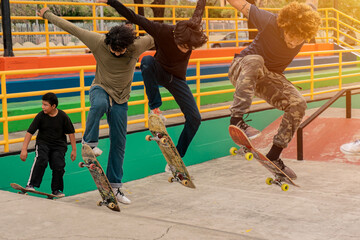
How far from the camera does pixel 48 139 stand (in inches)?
294

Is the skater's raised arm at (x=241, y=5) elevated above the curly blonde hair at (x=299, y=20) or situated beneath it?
elevated above

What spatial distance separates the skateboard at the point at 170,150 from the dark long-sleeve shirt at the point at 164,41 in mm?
693

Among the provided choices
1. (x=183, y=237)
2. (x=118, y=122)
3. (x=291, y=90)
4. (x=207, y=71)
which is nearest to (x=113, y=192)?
(x=118, y=122)

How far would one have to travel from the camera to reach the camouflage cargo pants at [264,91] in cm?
659

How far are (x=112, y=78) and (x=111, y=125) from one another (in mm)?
614

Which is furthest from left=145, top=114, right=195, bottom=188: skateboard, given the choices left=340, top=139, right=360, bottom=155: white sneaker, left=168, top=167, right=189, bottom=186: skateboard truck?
left=340, top=139, right=360, bottom=155: white sneaker

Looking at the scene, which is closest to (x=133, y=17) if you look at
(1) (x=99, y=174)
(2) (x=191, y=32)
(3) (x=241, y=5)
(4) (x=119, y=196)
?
(2) (x=191, y=32)

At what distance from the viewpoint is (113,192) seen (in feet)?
22.3

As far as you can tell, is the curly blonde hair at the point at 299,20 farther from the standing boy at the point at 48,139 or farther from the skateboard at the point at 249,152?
the standing boy at the point at 48,139

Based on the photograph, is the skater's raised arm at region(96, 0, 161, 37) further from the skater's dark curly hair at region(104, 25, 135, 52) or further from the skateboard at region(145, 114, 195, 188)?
the skateboard at region(145, 114, 195, 188)

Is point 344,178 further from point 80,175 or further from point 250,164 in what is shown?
point 80,175

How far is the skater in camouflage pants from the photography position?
6.57m

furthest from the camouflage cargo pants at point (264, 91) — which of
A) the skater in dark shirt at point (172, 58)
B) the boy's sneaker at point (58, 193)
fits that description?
the boy's sneaker at point (58, 193)

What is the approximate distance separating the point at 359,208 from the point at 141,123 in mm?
4286
